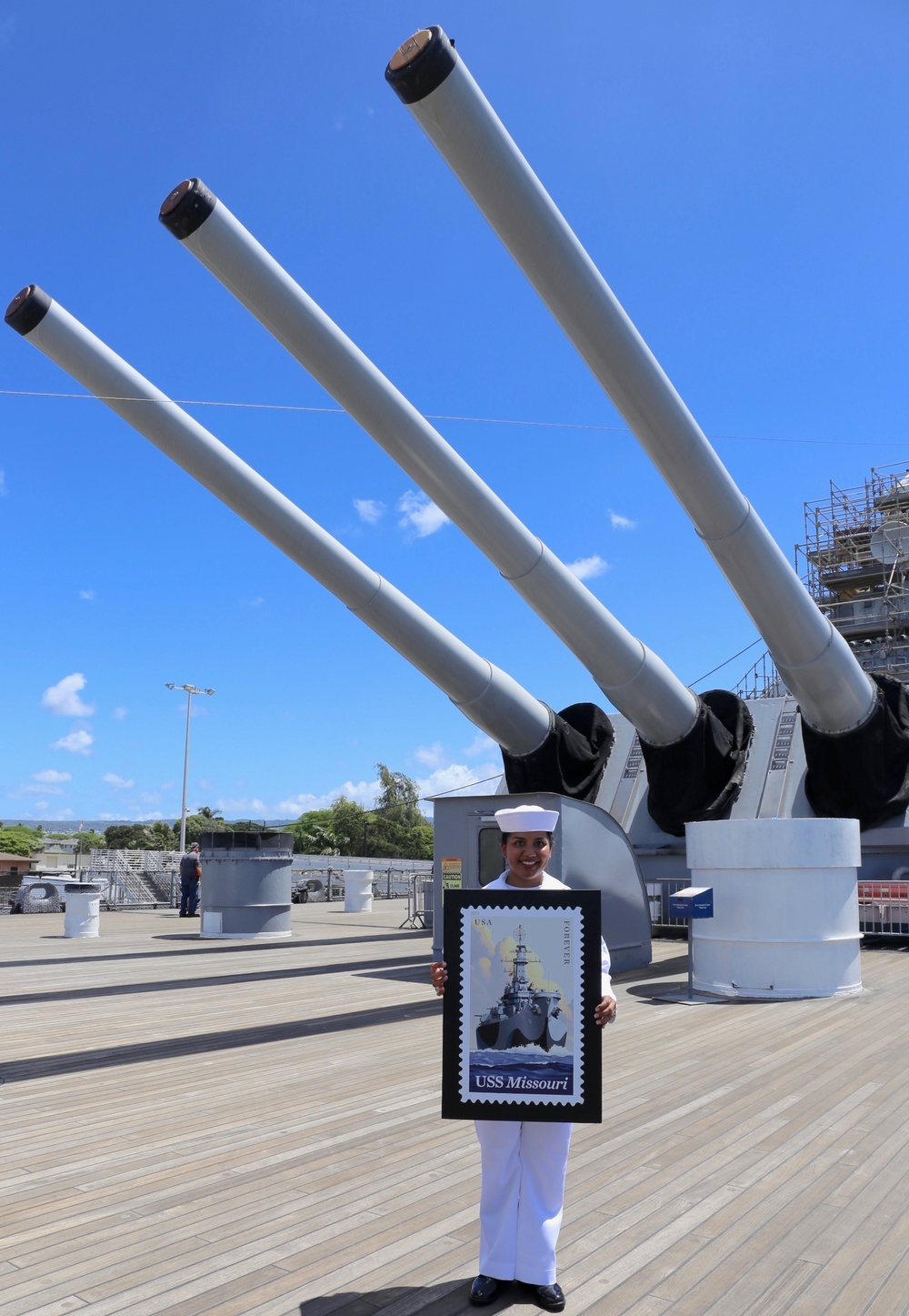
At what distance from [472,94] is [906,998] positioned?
6896 mm

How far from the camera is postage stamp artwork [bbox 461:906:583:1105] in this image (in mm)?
2656

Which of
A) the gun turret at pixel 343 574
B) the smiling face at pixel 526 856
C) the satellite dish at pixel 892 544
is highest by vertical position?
the satellite dish at pixel 892 544

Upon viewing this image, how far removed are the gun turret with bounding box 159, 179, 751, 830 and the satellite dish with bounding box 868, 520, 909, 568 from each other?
1641 centimetres

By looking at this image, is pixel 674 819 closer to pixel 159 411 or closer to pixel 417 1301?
pixel 159 411

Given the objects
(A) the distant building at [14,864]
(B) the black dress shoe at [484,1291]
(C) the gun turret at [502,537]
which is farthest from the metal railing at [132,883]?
(B) the black dress shoe at [484,1291]

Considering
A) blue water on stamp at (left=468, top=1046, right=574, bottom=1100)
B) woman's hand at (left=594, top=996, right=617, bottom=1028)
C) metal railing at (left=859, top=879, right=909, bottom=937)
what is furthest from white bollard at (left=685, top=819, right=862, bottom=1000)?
blue water on stamp at (left=468, top=1046, right=574, bottom=1100)

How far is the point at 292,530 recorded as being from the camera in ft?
32.6

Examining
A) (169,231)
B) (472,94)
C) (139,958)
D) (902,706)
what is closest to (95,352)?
(169,231)

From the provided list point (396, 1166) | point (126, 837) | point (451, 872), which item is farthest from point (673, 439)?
point (126, 837)

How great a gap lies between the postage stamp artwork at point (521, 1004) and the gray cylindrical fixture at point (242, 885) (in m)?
11.1

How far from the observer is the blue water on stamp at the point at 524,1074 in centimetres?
265

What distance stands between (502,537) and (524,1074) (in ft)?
23.2

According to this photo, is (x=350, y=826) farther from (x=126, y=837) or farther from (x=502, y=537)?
(x=502, y=537)

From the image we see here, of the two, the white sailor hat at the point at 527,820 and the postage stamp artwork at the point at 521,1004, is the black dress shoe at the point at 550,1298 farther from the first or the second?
the white sailor hat at the point at 527,820
